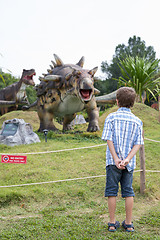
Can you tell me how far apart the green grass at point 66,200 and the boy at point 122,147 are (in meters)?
0.29

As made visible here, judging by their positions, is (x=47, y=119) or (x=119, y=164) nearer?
(x=119, y=164)

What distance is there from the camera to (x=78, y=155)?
482 cm

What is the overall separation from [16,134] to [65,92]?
5.24 ft

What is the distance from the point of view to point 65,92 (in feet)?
20.9

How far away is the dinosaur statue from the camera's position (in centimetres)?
791

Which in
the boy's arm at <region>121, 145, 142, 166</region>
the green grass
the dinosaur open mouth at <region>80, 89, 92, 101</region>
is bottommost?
the green grass

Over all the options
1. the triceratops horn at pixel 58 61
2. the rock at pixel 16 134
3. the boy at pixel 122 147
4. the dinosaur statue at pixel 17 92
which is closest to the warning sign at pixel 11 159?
the boy at pixel 122 147

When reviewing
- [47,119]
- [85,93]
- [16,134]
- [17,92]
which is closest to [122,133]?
[85,93]

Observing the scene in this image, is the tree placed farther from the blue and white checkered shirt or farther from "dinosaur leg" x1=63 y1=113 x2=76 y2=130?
the blue and white checkered shirt

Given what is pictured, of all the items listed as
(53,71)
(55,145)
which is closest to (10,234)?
(55,145)

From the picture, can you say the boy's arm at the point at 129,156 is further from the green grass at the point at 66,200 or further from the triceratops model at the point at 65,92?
the triceratops model at the point at 65,92

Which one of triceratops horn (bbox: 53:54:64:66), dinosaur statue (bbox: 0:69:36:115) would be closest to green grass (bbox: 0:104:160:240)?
triceratops horn (bbox: 53:54:64:66)

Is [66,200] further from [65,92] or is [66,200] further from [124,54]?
[124,54]

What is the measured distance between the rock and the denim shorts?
3.51 m
